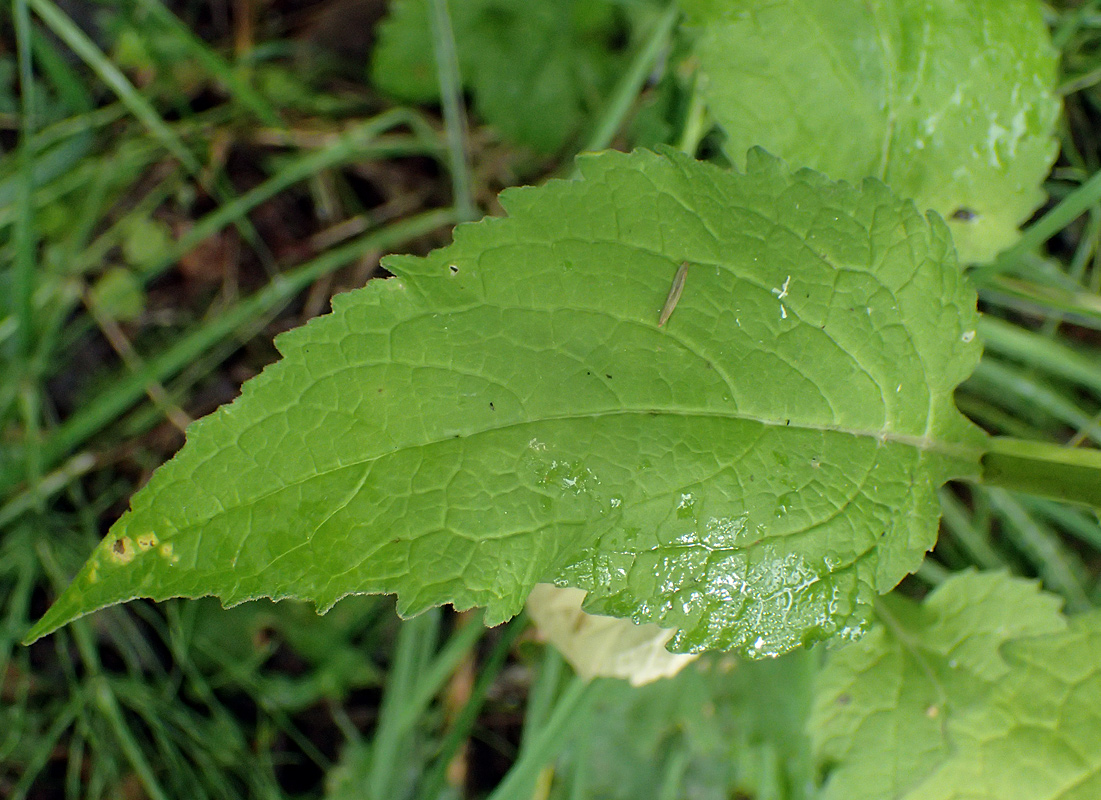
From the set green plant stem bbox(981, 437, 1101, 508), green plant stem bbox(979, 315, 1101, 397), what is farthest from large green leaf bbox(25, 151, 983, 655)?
green plant stem bbox(979, 315, 1101, 397)

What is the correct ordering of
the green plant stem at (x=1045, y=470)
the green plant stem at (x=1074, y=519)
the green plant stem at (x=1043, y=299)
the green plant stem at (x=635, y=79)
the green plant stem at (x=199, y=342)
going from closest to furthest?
the green plant stem at (x=1045, y=470), the green plant stem at (x=1043, y=299), the green plant stem at (x=1074, y=519), the green plant stem at (x=635, y=79), the green plant stem at (x=199, y=342)

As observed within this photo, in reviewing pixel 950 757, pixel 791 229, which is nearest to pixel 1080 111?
pixel 791 229

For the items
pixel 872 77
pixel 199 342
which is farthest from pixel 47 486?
pixel 872 77

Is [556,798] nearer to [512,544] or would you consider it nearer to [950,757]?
[950,757]

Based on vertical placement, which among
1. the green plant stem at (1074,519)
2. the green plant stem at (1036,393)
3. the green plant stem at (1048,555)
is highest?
the green plant stem at (1036,393)

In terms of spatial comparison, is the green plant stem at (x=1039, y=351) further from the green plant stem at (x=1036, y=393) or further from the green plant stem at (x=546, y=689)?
the green plant stem at (x=546, y=689)

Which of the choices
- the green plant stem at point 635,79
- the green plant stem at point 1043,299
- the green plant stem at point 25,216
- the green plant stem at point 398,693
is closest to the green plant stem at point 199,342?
the green plant stem at point 25,216
